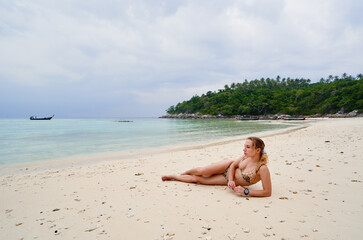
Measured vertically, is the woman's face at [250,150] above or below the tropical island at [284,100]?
below

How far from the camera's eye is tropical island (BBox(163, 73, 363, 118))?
81.6 metres

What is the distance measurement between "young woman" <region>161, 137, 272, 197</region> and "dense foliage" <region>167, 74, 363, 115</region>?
9247 cm

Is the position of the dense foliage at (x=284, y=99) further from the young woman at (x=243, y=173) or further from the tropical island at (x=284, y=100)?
the young woman at (x=243, y=173)

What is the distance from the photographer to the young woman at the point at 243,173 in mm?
3955

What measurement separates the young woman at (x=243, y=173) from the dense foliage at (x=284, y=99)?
92468 mm

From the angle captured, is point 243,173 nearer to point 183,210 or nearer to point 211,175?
point 211,175

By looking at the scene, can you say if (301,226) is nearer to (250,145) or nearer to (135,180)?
(250,145)

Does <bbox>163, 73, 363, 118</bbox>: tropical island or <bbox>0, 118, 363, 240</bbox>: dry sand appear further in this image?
<bbox>163, 73, 363, 118</bbox>: tropical island

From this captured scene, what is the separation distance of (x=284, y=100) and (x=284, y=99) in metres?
0.94

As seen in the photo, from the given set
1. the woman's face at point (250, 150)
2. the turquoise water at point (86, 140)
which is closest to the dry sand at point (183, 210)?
the woman's face at point (250, 150)

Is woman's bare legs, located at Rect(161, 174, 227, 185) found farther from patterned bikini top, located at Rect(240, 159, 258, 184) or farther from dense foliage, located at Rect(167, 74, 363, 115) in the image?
dense foliage, located at Rect(167, 74, 363, 115)

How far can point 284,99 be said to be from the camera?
108062 mm

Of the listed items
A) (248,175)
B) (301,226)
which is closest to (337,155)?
(248,175)

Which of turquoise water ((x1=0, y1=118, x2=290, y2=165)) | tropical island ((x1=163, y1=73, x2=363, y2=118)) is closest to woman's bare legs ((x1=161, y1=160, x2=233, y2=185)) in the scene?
turquoise water ((x1=0, y1=118, x2=290, y2=165))
